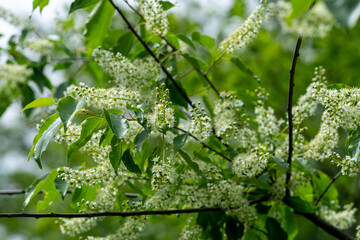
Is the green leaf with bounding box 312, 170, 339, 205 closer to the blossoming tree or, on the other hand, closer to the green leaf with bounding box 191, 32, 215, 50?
the blossoming tree

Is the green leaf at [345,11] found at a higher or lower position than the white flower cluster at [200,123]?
lower

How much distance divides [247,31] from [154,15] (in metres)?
0.62

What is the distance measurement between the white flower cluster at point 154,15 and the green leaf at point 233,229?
1.33m

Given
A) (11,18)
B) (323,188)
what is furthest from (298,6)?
(11,18)

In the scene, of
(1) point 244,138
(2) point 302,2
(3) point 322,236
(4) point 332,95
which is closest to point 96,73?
(1) point 244,138

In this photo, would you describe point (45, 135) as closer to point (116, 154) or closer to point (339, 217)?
point (116, 154)

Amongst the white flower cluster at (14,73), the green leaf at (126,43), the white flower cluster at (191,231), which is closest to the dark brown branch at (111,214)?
the white flower cluster at (191,231)

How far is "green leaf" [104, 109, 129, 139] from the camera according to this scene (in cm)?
170

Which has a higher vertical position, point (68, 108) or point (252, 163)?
point (68, 108)

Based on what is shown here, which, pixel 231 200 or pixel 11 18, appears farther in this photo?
pixel 11 18

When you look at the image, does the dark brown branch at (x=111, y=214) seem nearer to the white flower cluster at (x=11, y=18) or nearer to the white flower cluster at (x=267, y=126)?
the white flower cluster at (x=267, y=126)

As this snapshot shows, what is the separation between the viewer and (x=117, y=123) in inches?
69.1

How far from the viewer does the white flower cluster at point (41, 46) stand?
12.5 feet

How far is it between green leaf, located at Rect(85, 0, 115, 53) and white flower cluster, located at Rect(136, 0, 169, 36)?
35cm
